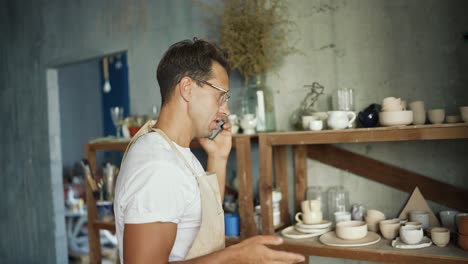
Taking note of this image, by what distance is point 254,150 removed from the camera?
9.92 feet

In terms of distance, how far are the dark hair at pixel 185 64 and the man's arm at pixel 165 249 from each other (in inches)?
18.0

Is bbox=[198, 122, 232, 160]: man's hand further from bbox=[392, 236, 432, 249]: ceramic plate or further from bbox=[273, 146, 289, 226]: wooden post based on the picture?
bbox=[392, 236, 432, 249]: ceramic plate

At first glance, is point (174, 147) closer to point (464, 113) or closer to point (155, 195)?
point (155, 195)

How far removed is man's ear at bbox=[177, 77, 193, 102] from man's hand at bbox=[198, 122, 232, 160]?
0.59 meters

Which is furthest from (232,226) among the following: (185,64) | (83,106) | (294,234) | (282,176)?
(83,106)

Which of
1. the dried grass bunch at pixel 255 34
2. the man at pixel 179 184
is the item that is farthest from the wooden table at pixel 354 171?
the man at pixel 179 184

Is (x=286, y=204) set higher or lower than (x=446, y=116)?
lower

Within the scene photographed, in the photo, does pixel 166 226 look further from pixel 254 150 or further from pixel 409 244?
pixel 254 150

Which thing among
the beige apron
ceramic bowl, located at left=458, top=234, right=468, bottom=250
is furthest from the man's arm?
ceramic bowl, located at left=458, top=234, right=468, bottom=250

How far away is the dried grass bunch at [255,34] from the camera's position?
9.05ft

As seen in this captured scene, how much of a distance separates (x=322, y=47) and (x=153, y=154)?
1535 mm

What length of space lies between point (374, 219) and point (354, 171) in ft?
1.00

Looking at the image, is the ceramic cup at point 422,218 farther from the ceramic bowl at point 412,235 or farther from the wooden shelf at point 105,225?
the wooden shelf at point 105,225

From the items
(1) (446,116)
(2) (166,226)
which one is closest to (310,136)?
(1) (446,116)
